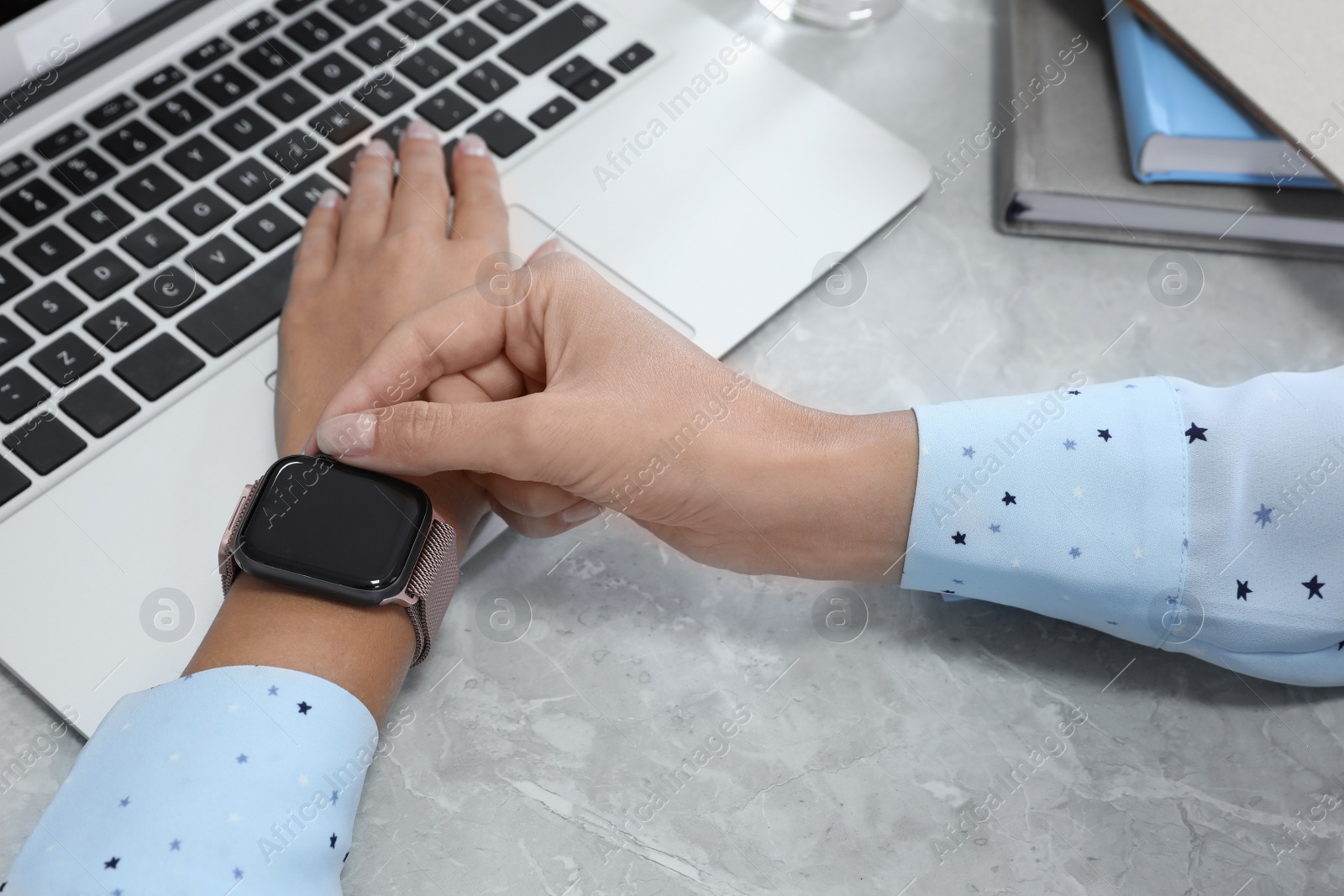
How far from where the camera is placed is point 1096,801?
63cm

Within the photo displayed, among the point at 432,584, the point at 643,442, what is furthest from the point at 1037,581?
the point at 432,584

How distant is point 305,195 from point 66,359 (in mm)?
203

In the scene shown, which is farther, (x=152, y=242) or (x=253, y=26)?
(x=253, y=26)

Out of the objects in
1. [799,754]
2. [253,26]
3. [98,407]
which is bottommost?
[799,754]

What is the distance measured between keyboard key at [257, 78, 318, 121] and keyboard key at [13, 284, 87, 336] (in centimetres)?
20

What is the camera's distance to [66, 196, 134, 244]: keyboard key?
0.75 metres

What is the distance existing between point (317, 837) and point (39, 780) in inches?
7.0

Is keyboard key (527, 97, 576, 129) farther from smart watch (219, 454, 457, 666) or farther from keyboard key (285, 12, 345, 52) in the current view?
smart watch (219, 454, 457, 666)

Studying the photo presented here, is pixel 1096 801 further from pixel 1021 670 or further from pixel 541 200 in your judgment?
pixel 541 200

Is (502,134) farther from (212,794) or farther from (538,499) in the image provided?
(212,794)

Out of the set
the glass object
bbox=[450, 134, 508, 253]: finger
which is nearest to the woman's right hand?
bbox=[450, 134, 508, 253]: finger

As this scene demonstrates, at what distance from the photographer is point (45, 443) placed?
677 millimetres

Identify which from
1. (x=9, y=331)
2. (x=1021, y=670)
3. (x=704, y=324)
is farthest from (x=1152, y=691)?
(x=9, y=331)

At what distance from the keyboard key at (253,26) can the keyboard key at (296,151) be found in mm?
104
